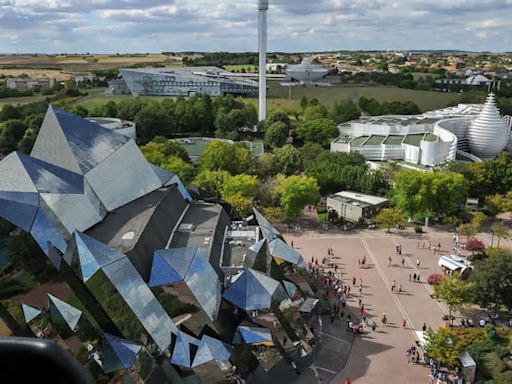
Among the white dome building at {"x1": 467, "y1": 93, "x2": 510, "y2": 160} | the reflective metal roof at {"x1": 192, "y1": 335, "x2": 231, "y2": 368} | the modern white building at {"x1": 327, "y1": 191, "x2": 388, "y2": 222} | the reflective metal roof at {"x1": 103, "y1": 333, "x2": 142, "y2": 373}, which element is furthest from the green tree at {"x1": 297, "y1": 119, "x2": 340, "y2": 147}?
the reflective metal roof at {"x1": 103, "y1": 333, "x2": 142, "y2": 373}

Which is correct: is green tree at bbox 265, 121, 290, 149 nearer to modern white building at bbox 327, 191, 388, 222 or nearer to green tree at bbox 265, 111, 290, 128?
green tree at bbox 265, 111, 290, 128

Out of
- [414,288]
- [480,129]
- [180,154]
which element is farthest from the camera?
[480,129]

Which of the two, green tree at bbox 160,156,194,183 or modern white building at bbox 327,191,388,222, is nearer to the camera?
modern white building at bbox 327,191,388,222

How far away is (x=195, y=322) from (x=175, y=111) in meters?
65.8

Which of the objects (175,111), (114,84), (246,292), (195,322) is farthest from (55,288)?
(114,84)

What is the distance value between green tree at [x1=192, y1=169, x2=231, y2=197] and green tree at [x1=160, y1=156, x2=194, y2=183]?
249 cm

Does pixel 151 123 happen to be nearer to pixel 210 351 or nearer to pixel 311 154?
pixel 311 154

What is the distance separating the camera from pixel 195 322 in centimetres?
2345

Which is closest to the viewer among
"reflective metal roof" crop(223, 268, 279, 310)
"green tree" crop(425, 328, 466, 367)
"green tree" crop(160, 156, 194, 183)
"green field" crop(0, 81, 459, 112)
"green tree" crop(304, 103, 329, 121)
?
"reflective metal roof" crop(223, 268, 279, 310)

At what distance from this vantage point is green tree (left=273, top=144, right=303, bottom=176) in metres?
58.9

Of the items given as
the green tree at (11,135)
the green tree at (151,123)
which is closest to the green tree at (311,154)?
the green tree at (151,123)

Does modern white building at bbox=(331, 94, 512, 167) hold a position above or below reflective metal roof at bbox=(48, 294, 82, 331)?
below

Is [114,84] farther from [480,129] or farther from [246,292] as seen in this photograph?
[246,292]

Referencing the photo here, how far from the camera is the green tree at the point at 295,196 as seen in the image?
44.8 metres
